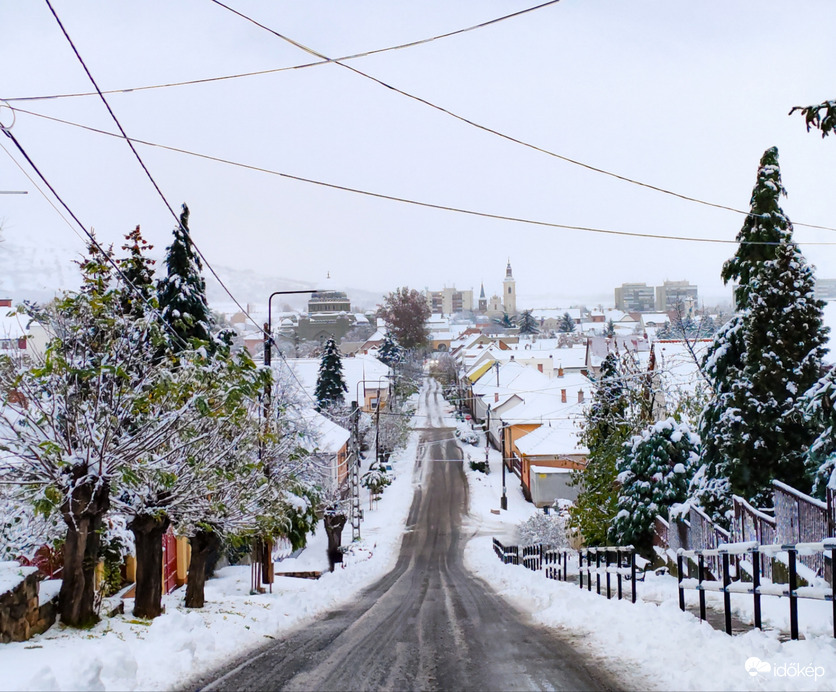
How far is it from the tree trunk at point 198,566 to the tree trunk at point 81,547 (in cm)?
500

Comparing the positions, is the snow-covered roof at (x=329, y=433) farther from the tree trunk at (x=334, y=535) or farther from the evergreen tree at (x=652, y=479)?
the evergreen tree at (x=652, y=479)

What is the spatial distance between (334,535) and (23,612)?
26415mm

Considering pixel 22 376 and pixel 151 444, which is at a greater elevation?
pixel 22 376

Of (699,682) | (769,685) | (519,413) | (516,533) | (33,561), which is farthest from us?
(519,413)

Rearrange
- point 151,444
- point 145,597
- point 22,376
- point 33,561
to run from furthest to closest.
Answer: point 33,561
point 145,597
point 151,444
point 22,376

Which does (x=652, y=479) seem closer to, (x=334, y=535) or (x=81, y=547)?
(x=334, y=535)

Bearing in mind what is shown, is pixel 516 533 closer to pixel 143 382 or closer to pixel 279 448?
pixel 279 448

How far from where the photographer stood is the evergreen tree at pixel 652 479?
70.9ft

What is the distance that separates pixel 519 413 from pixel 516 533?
21142 mm

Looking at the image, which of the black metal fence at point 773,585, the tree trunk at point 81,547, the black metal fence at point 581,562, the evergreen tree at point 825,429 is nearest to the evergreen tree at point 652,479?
the black metal fence at point 581,562

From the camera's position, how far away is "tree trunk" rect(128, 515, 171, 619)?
11266 millimetres

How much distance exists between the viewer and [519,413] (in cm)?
6381

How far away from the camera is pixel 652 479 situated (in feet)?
72.4

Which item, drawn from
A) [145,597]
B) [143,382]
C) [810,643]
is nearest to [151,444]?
[143,382]
